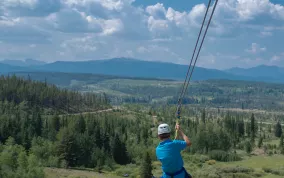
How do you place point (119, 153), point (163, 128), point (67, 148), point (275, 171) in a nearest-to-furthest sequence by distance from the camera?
point (163, 128)
point (275, 171)
point (67, 148)
point (119, 153)

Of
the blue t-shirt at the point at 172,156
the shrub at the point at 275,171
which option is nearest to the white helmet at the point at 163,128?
the blue t-shirt at the point at 172,156

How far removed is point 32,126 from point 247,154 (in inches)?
2740

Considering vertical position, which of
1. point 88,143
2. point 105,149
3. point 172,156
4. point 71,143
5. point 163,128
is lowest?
point 105,149

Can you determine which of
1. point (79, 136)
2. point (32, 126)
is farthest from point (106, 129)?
point (32, 126)

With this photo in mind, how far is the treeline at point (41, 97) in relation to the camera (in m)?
164

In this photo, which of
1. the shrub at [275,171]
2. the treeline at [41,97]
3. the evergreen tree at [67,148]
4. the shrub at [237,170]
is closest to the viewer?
the shrub at [275,171]

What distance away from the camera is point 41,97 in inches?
6727

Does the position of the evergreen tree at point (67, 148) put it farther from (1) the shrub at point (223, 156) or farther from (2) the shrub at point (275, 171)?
(2) the shrub at point (275, 171)

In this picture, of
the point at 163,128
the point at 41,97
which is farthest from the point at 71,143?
the point at 163,128

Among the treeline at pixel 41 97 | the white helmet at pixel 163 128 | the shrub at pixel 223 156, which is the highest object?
the white helmet at pixel 163 128

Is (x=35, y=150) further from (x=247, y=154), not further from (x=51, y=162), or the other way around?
(x=247, y=154)

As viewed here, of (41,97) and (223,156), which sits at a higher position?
(41,97)

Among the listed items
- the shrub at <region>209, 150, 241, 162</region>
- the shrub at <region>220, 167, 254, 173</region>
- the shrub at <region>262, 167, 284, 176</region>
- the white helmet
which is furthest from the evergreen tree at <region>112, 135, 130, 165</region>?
the white helmet

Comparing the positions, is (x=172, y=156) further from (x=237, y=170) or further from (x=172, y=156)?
(x=237, y=170)
